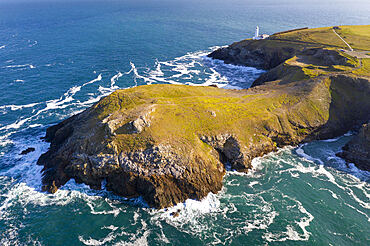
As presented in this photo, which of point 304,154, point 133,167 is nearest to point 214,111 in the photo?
point 304,154

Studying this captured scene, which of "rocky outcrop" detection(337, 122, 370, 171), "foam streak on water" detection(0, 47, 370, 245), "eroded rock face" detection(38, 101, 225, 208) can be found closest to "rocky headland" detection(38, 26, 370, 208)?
"eroded rock face" detection(38, 101, 225, 208)

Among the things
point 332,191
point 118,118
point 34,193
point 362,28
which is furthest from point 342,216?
point 362,28

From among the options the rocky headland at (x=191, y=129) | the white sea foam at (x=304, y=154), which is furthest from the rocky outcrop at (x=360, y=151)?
the rocky headland at (x=191, y=129)

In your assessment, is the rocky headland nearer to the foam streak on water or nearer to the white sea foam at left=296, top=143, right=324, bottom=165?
the white sea foam at left=296, top=143, right=324, bottom=165

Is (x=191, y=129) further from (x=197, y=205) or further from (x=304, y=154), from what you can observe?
(x=304, y=154)

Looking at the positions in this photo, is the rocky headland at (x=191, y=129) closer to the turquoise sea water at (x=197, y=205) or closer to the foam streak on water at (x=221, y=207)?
the foam streak on water at (x=221, y=207)

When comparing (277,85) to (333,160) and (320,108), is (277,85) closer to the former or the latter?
(320,108)
